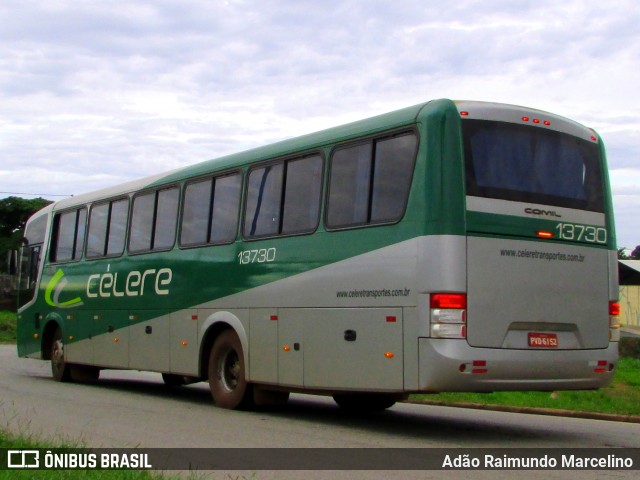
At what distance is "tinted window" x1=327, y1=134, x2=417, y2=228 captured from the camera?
1073cm

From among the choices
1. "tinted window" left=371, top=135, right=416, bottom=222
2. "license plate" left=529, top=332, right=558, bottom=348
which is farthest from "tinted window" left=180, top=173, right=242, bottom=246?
"license plate" left=529, top=332, right=558, bottom=348

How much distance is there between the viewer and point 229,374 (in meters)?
14.0

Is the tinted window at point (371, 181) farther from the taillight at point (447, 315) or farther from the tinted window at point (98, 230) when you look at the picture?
the tinted window at point (98, 230)

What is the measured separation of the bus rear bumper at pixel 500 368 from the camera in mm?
10016

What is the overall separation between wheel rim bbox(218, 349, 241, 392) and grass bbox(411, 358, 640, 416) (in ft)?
12.6

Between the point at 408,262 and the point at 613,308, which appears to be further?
the point at 613,308

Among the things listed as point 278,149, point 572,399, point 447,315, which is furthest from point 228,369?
point 572,399

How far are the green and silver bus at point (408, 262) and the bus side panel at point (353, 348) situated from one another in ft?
0.07

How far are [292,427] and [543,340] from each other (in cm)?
324

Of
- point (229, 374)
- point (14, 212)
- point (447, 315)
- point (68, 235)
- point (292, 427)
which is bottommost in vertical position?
point (292, 427)

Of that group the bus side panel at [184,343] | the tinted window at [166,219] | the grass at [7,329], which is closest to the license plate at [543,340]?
the bus side panel at [184,343]

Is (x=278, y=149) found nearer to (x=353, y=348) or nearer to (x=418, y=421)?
(x=353, y=348)

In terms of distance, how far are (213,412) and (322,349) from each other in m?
2.54

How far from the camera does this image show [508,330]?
10406 mm
